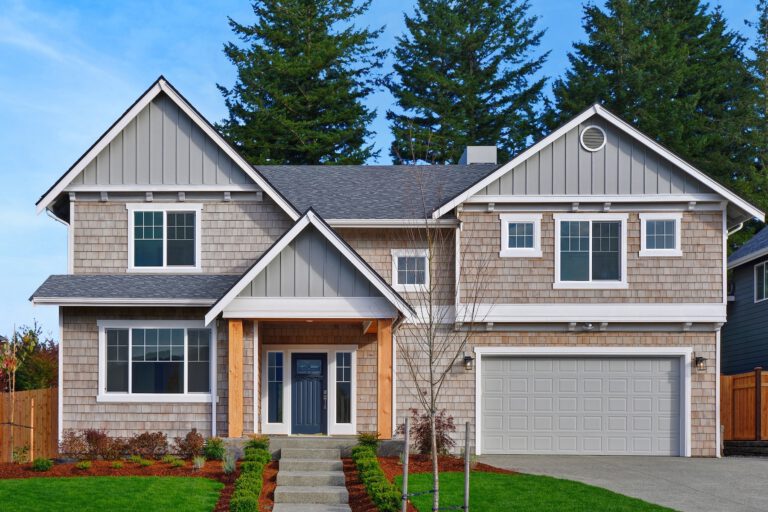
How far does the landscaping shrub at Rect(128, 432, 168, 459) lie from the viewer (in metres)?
20.9

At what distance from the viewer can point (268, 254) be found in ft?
66.3

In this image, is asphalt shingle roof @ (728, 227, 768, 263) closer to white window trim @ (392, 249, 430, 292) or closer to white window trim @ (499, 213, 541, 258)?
white window trim @ (499, 213, 541, 258)

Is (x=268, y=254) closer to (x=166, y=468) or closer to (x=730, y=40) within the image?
(x=166, y=468)

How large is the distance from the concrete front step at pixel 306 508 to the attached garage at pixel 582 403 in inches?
303

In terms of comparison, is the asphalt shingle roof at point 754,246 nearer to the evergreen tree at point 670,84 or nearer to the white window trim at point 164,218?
the evergreen tree at point 670,84

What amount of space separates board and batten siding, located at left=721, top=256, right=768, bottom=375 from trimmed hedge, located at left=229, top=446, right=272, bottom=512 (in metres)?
15.2

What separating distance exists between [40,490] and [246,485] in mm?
3403

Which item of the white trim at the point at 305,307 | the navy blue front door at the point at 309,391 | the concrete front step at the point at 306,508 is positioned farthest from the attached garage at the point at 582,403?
the concrete front step at the point at 306,508

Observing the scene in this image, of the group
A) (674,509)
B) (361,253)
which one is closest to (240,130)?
(361,253)

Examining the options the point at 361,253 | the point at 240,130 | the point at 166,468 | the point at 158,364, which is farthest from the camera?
the point at 240,130

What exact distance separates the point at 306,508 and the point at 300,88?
96.7 ft

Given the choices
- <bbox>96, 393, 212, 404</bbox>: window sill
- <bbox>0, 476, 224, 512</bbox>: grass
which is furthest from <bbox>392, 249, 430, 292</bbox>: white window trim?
<bbox>0, 476, 224, 512</bbox>: grass

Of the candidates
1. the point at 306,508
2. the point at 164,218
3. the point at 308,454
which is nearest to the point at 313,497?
the point at 306,508

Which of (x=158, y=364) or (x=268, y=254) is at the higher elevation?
(x=268, y=254)
